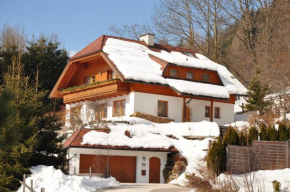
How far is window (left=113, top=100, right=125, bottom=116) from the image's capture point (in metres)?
40.9

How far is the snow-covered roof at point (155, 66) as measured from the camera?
39.9 m

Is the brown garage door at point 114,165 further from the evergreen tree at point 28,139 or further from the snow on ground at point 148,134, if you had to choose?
the evergreen tree at point 28,139

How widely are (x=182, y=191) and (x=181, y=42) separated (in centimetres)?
3869

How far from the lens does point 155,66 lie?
→ 138 feet

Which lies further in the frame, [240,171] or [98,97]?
[98,97]

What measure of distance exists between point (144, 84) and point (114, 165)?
9385mm

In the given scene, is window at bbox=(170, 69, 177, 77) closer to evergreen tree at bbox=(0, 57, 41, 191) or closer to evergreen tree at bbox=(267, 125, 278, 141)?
evergreen tree at bbox=(0, 57, 41, 191)

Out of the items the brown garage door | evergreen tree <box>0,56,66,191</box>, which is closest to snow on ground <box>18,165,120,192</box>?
evergreen tree <box>0,56,66,191</box>

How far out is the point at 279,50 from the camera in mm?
39812

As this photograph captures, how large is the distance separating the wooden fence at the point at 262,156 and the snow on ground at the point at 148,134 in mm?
8311

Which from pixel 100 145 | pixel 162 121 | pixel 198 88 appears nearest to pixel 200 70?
pixel 198 88

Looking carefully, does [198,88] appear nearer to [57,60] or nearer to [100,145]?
[100,145]

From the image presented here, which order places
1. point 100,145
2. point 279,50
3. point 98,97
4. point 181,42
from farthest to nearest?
1. point 181,42
2. point 98,97
3. point 279,50
4. point 100,145

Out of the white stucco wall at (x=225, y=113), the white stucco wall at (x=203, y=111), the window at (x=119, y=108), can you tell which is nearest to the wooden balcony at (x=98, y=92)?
the window at (x=119, y=108)
